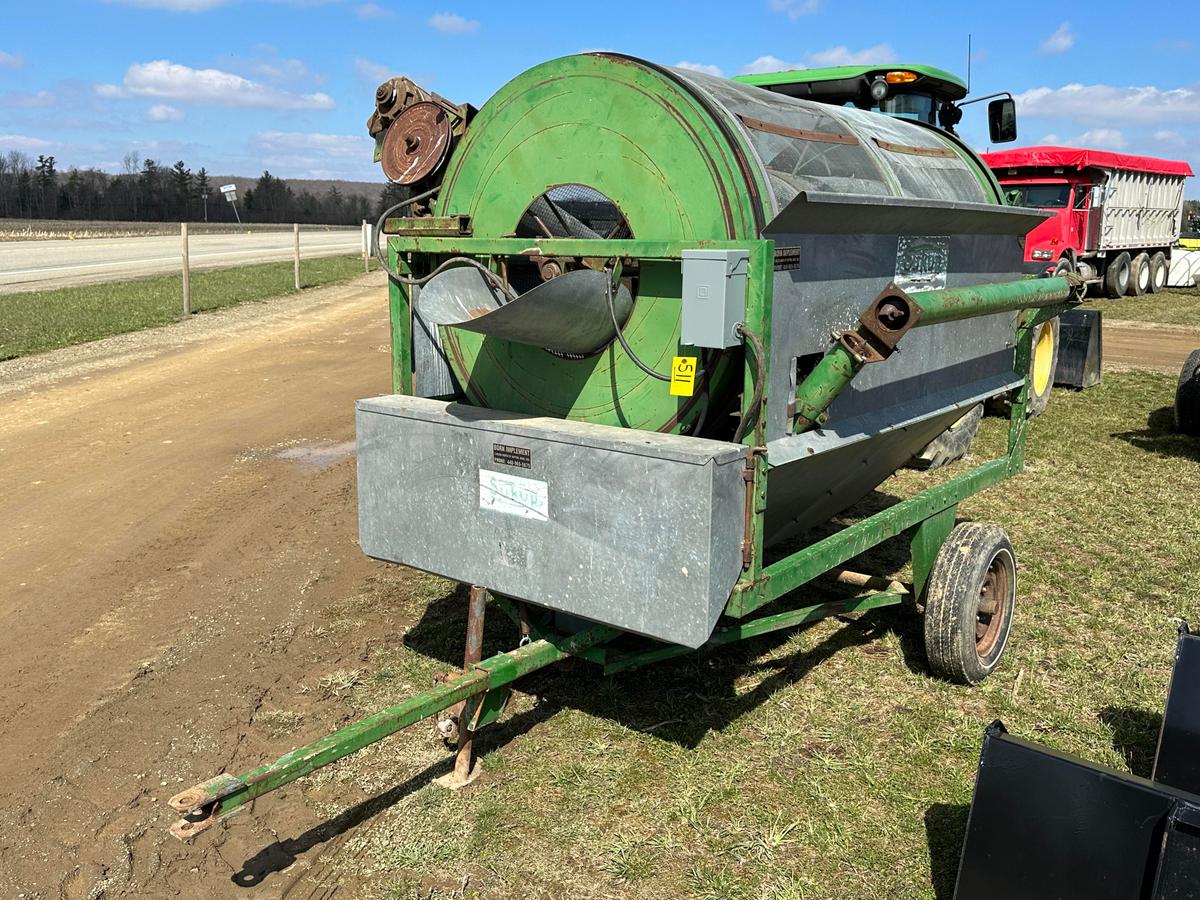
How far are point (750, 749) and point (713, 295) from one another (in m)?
1.86

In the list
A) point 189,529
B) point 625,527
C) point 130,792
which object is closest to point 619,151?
point 625,527

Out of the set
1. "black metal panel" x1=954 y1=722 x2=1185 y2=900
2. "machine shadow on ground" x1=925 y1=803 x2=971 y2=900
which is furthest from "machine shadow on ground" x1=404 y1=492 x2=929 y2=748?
"black metal panel" x1=954 y1=722 x2=1185 y2=900

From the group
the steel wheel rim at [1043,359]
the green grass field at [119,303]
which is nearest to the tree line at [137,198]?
the green grass field at [119,303]

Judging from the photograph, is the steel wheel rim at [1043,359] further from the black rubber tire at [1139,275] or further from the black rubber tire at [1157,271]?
the black rubber tire at [1157,271]

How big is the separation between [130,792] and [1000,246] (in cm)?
460

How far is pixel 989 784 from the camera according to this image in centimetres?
283

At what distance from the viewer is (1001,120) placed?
7.22 m

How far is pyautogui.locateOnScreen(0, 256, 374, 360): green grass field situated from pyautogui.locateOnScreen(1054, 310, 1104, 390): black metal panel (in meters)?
12.7

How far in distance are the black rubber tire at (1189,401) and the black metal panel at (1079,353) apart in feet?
7.72

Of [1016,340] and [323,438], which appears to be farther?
[323,438]

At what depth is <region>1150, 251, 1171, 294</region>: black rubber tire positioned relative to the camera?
23547 mm

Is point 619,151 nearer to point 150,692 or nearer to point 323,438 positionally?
point 150,692

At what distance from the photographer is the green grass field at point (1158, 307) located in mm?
18766

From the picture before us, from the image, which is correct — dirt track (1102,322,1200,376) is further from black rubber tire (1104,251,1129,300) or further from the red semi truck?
black rubber tire (1104,251,1129,300)
